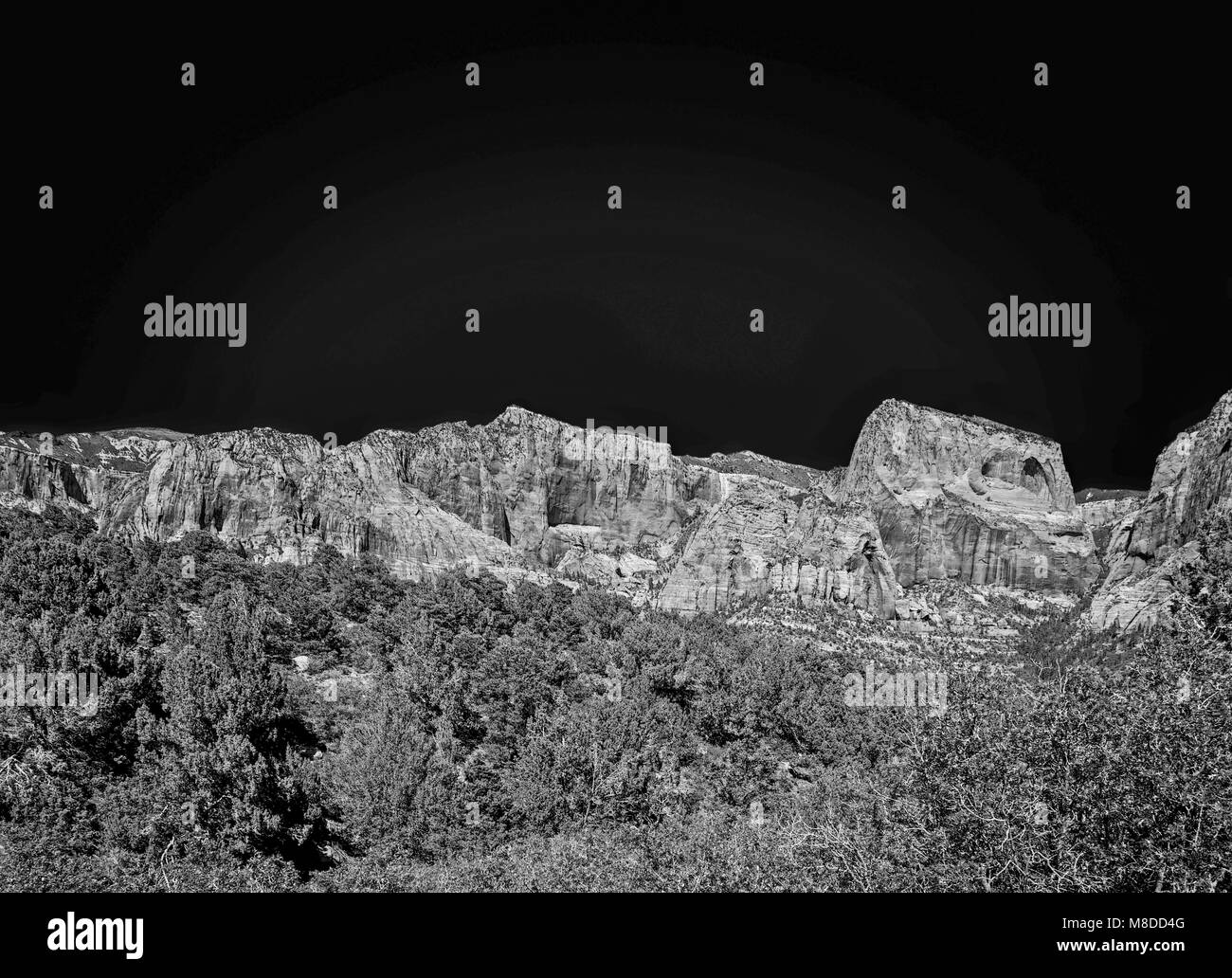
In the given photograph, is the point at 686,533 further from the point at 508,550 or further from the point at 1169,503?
the point at 1169,503

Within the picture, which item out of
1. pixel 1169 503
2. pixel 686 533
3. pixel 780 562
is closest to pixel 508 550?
pixel 686 533

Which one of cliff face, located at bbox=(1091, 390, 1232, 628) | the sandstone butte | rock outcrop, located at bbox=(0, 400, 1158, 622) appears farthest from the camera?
rock outcrop, located at bbox=(0, 400, 1158, 622)

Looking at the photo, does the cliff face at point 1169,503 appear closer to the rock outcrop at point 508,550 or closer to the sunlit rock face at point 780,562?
the rock outcrop at point 508,550

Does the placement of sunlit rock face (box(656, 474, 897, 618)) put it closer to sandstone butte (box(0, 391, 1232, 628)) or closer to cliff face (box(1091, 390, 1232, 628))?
sandstone butte (box(0, 391, 1232, 628))

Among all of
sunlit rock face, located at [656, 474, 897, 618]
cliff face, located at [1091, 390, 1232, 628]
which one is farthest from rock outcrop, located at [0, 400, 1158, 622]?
cliff face, located at [1091, 390, 1232, 628]

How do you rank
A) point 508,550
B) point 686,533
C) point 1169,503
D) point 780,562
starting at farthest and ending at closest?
→ point 686,533 < point 508,550 < point 780,562 < point 1169,503

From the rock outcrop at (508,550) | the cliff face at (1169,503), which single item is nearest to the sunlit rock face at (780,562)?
the rock outcrop at (508,550)

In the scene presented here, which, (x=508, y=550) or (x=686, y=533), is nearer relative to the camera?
(x=508, y=550)
